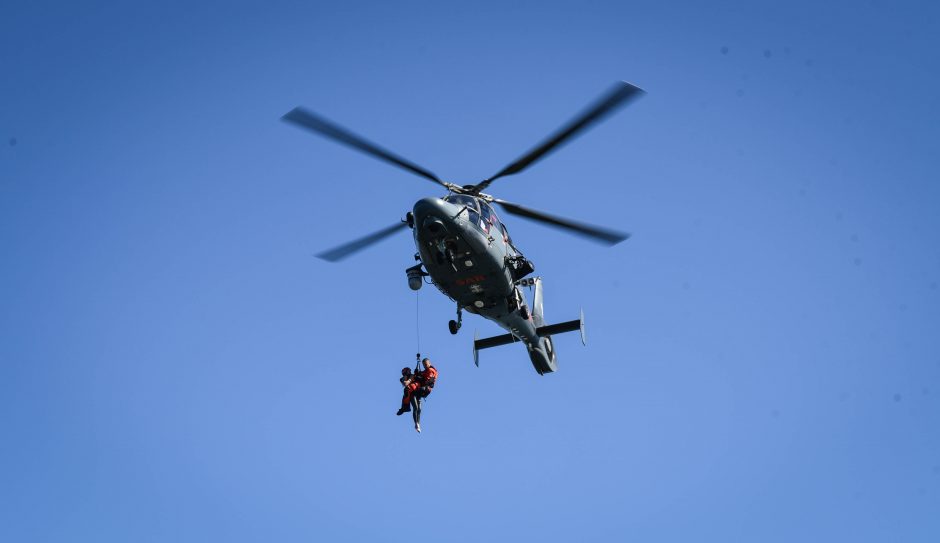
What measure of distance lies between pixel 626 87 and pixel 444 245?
626cm

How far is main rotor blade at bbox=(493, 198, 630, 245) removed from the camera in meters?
25.6

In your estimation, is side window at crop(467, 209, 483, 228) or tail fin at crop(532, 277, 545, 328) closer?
side window at crop(467, 209, 483, 228)

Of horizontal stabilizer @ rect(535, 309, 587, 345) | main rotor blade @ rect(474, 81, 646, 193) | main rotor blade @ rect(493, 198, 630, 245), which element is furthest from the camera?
horizontal stabilizer @ rect(535, 309, 587, 345)

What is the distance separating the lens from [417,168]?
25.3 m

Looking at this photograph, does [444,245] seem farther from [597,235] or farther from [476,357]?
[476,357]

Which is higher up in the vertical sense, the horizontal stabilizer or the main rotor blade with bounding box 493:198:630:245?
the main rotor blade with bounding box 493:198:630:245

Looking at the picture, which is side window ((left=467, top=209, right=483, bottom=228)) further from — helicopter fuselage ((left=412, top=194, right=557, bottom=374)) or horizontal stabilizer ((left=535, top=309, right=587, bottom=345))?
horizontal stabilizer ((left=535, top=309, right=587, bottom=345))

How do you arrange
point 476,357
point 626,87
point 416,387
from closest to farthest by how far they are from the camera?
point 626,87 < point 416,387 < point 476,357

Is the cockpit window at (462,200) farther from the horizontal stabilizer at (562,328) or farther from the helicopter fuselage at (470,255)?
the horizontal stabilizer at (562,328)

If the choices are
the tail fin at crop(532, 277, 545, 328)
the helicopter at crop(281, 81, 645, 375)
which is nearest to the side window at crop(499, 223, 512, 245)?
the helicopter at crop(281, 81, 645, 375)

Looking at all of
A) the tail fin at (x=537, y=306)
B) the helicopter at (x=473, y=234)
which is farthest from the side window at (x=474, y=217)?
the tail fin at (x=537, y=306)

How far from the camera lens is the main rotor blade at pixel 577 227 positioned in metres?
25.6

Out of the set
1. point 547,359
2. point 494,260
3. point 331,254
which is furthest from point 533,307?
point 331,254

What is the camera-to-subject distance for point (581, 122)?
2331cm
